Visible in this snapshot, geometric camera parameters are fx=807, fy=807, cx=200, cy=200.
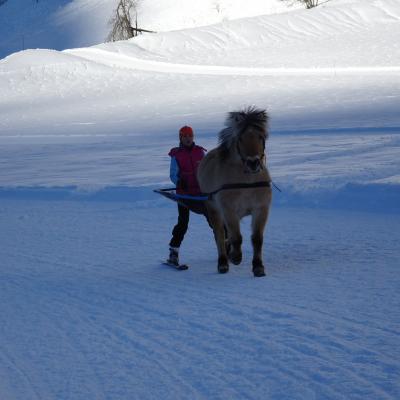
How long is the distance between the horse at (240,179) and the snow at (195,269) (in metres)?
0.44

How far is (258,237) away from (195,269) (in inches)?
36.1

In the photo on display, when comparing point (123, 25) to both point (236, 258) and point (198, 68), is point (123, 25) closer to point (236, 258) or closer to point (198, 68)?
point (198, 68)

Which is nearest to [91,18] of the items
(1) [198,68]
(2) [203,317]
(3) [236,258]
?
(1) [198,68]

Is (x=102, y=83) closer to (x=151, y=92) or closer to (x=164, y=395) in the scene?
(x=151, y=92)

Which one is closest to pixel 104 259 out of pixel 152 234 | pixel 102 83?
pixel 152 234

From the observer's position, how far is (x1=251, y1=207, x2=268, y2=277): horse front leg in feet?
24.3

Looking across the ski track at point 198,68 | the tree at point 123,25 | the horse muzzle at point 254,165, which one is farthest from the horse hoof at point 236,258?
the tree at point 123,25

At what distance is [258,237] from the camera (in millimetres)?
7473

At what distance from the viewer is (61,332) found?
19.2ft

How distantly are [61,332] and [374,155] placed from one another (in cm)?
1051

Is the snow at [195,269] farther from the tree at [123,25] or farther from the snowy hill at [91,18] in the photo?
the snowy hill at [91,18]

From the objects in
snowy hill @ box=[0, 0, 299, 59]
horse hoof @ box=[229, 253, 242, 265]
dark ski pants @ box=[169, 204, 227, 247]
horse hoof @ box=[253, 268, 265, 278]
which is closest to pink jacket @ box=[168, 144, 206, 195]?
dark ski pants @ box=[169, 204, 227, 247]

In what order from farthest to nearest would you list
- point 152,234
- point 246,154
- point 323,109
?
point 323,109 → point 152,234 → point 246,154

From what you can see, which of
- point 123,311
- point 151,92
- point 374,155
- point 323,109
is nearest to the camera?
point 123,311
